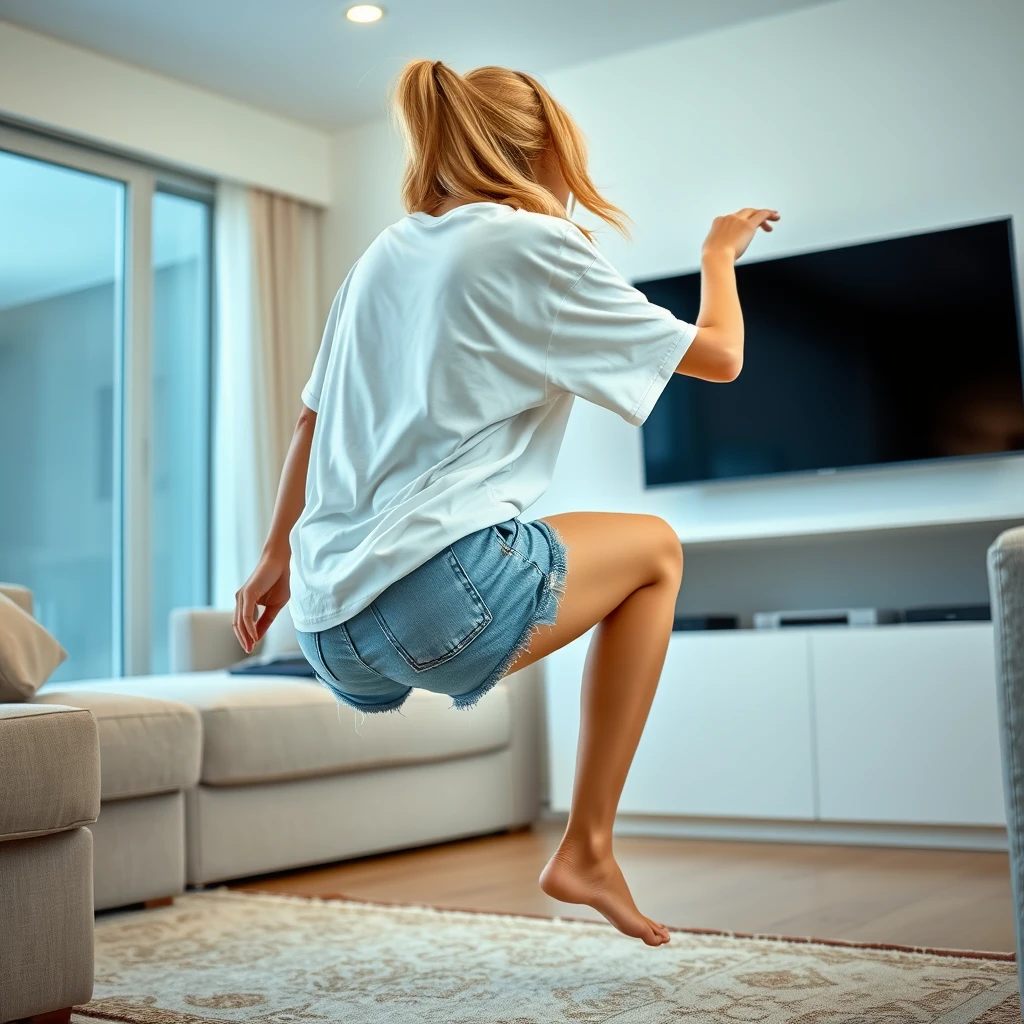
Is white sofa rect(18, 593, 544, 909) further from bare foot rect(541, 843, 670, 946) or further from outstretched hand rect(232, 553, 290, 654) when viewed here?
bare foot rect(541, 843, 670, 946)

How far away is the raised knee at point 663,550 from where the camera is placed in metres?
1.63

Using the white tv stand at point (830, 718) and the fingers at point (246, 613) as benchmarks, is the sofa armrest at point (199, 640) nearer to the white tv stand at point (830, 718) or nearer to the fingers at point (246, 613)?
the white tv stand at point (830, 718)

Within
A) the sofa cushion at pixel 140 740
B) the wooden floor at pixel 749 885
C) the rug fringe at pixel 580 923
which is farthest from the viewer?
the sofa cushion at pixel 140 740

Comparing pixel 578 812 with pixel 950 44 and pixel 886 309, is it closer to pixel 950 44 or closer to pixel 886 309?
pixel 886 309

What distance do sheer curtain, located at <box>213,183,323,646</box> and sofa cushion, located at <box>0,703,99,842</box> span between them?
9.17 ft

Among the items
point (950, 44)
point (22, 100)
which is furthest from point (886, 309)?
point (22, 100)

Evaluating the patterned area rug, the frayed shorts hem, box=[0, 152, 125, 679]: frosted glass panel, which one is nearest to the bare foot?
the patterned area rug

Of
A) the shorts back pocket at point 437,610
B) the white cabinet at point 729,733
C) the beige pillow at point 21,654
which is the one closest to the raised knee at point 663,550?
the shorts back pocket at point 437,610

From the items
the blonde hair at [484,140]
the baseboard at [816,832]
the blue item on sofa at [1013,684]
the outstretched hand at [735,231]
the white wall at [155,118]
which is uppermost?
the white wall at [155,118]

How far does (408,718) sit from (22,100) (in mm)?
2379

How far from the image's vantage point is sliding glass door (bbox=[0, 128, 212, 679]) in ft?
14.0

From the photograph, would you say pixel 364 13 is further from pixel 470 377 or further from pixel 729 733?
pixel 470 377

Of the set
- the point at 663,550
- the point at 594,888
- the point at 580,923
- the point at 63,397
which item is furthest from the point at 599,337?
the point at 63,397

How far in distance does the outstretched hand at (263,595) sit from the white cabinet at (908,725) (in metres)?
2.03
